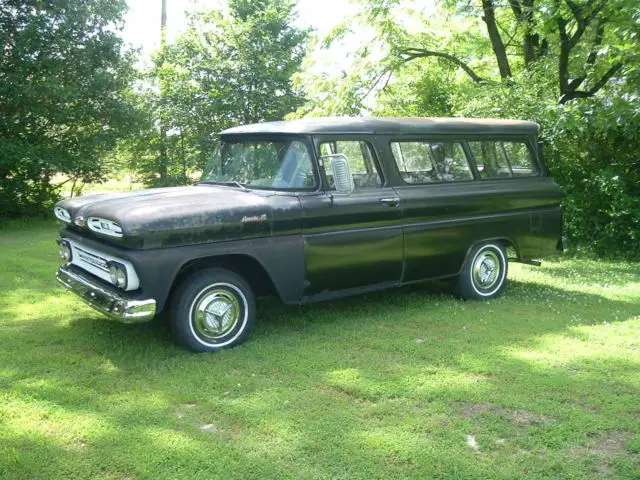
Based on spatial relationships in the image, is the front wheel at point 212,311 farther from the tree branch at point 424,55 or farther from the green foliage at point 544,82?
the tree branch at point 424,55

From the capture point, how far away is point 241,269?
570 centimetres

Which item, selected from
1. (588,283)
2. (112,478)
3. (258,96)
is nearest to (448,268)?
(588,283)

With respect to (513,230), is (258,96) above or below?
above

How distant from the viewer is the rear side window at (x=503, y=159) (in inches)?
287

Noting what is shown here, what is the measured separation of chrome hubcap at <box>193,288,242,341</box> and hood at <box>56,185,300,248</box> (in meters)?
0.50

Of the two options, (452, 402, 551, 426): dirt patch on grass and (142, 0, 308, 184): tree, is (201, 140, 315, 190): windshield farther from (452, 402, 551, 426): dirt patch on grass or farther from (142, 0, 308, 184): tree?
(142, 0, 308, 184): tree

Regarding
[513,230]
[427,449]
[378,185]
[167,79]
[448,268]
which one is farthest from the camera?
[167,79]

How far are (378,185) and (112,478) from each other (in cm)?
389

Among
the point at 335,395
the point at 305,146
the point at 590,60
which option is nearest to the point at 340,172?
the point at 305,146

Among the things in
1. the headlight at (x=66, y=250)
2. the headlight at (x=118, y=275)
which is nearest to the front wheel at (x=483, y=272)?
the headlight at (x=118, y=275)

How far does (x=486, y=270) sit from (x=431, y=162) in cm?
149

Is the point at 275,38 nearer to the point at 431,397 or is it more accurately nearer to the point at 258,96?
the point at 258,96

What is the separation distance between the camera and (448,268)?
6.90 metres

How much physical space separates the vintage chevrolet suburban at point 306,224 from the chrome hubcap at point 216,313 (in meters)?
0.01
